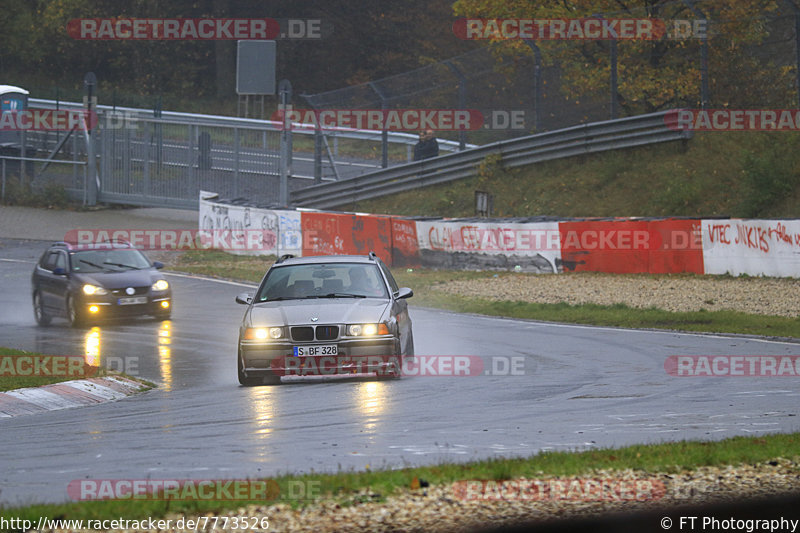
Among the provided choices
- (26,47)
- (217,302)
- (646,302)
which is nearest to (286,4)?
(26,47)

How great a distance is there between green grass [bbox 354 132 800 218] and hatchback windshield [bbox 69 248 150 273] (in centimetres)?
1280

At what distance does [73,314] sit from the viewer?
2141 centimetres

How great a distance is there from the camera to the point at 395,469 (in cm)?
775

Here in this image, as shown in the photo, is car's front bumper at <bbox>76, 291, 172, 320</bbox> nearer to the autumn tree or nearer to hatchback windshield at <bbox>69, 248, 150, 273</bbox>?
hatchback windshield at <bbox>69, 248, 150, 273</bbox>

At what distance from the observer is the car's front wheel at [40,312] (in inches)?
877

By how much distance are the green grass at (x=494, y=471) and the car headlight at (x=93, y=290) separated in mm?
14578

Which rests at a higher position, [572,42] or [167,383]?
[572,42]

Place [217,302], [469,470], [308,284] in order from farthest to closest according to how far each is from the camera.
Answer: [217,302] < [308,284] < [469,470]

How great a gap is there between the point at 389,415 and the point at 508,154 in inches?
963

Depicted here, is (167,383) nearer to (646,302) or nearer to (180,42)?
(646,302)

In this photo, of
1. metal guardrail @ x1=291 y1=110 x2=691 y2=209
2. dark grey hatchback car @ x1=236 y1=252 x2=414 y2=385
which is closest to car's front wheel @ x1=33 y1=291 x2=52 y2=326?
dark grey hatchback car @ x1=236 y1=252 x2=414 y2=385

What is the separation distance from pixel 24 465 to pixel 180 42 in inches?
2276

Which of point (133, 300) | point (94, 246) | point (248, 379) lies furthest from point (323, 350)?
point (94, 246)

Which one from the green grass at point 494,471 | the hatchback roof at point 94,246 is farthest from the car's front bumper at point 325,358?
the hatchback roof at point 94,246
